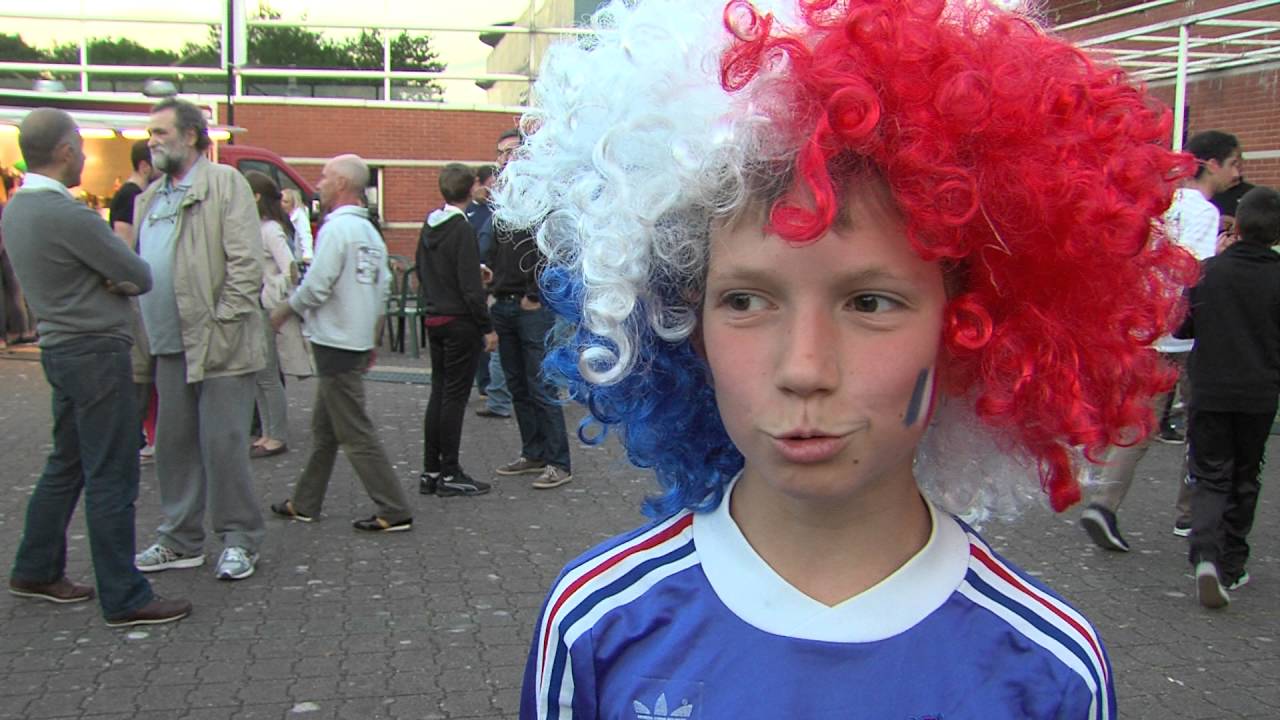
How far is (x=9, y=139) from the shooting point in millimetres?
13078

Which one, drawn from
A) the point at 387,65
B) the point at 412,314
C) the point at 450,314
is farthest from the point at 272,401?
the point at 387,65

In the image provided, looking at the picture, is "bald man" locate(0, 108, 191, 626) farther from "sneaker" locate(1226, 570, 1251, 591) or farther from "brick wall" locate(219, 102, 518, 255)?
"brick wall" locate(219, 102, 518, 255)

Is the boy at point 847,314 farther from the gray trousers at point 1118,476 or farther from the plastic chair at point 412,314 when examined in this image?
the plastic chair at point 412,314

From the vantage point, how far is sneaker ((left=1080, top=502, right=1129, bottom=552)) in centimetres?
604

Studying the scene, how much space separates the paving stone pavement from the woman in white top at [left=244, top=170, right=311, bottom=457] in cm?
84

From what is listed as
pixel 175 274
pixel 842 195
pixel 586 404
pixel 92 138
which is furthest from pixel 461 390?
pixel 92 138

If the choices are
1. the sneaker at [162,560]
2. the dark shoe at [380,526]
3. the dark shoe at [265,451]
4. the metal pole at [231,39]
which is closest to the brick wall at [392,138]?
the metal pole at [231,39]

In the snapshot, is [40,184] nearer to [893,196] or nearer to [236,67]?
[893,196]

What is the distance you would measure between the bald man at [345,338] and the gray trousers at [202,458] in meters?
0.70

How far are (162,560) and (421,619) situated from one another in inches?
56.5

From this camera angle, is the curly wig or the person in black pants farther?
the person in black pants

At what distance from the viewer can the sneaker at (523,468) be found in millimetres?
7738

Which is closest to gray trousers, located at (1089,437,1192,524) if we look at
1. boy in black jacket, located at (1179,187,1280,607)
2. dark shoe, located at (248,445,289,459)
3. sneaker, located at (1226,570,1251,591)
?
boy in black jacket, located at (1179,187,1280,607)

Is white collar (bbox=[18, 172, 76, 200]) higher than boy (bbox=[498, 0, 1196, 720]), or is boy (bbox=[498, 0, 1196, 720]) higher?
white collar (bbox=[18, 172, 76, 200])
